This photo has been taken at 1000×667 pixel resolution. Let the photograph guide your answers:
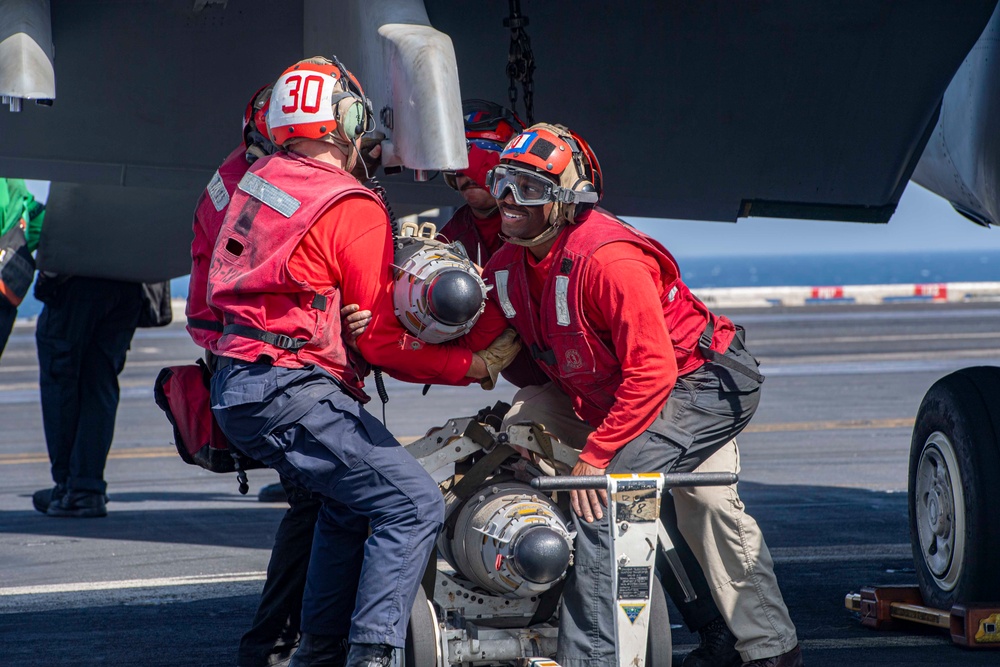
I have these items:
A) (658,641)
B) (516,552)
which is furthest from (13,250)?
(658,641)

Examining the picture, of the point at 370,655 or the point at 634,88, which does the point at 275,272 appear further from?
the point at 634,88

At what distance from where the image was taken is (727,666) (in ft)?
14.9

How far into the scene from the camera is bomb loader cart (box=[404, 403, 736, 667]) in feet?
11.4

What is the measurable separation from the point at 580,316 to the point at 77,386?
219 inches

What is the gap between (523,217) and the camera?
12.9 feet

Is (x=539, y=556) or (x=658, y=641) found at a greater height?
(x=539, y=556)

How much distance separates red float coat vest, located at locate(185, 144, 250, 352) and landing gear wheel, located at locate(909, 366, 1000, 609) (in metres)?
3.29

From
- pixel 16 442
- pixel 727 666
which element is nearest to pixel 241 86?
pixel 727 666

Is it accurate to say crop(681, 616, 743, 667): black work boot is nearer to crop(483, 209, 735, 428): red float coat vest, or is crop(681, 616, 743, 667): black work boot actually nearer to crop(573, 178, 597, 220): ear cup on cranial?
crop(483, 209, 735, 428): red float coat vest

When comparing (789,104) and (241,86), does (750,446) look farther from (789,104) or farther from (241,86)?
(241,86)

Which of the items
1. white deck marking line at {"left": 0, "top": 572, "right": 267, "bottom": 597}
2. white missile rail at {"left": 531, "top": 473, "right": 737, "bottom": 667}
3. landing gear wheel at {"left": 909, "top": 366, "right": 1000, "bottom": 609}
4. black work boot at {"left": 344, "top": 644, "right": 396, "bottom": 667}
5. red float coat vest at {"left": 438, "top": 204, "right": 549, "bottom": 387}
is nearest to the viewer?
white missile rail at {"left": 531, "top": 473, "right": 737, "bottom": 667}

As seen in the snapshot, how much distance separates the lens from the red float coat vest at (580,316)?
12.8 feet

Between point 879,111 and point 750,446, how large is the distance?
18.6ft

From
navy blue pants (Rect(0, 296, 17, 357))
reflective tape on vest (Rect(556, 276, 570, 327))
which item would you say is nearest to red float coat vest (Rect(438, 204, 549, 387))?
reflective tape on vest (Rect(556, 276, 570, 327))
